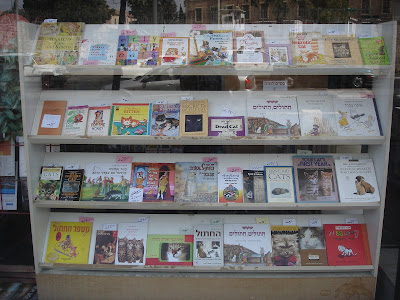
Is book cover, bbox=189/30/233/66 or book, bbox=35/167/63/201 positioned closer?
book cover, bbox=189/30/233/66

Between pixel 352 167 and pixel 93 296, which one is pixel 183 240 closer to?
pixel 93 296

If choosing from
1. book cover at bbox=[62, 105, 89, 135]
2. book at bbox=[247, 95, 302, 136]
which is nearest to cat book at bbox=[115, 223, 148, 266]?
book cover at bbox=[62, 105, 89, 135]

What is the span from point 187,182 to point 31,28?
167cm

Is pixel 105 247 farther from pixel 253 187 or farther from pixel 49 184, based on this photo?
pixel 253 187

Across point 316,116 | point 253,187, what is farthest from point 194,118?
point 316,116

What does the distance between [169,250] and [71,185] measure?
928mm

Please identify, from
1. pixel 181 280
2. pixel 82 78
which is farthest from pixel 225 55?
pixel 181 280

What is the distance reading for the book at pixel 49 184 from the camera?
2910mm

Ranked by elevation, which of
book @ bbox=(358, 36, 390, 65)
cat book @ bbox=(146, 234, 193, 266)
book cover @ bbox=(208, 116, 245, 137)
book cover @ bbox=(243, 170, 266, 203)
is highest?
book @ bbox=(358, 36, 390, 65)

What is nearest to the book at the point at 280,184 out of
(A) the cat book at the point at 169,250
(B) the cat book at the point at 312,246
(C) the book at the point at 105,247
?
(B) the cat book at the point at 312,246

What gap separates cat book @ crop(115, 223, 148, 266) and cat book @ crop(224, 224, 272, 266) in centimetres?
65

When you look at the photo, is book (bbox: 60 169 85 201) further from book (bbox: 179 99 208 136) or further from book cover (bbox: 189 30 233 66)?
book cover (bbox: 189 30 233 66)

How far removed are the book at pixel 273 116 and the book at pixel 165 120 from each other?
568 mm

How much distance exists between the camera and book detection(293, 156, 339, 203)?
2867 millimetres
